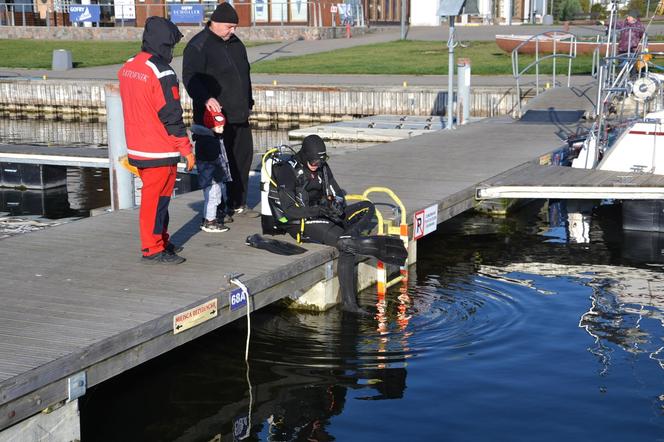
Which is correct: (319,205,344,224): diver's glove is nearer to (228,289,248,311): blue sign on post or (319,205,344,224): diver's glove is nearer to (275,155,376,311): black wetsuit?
(275,155,376,311): black wetsuit

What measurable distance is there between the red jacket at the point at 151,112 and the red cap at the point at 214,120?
1131 millimetres

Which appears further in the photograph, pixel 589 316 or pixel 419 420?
pixel 589 316

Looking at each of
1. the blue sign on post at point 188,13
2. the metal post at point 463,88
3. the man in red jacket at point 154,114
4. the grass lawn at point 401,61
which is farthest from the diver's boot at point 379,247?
the blue sign on post at point 188,13

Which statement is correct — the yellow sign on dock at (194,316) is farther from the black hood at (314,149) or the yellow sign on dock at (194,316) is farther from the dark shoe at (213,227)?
the dark shoe at (213,227)

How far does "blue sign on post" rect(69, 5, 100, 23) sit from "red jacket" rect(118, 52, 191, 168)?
130 ft

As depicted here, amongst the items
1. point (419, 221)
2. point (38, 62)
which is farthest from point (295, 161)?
point (38, 62)

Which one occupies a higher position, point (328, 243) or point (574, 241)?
point (328, 243)

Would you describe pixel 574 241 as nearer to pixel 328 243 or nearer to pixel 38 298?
pixel 328 243

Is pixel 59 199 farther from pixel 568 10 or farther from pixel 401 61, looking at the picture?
pixel 568 10

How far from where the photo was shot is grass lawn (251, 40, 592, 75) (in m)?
31.0

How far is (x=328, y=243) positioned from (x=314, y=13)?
35970mm

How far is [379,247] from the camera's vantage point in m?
9.59

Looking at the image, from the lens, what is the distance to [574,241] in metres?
14.0

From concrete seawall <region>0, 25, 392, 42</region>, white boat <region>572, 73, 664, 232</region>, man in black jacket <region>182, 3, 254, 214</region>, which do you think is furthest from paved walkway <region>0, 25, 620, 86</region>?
man in black jacket <region>182, 3, 254, 214</region>
